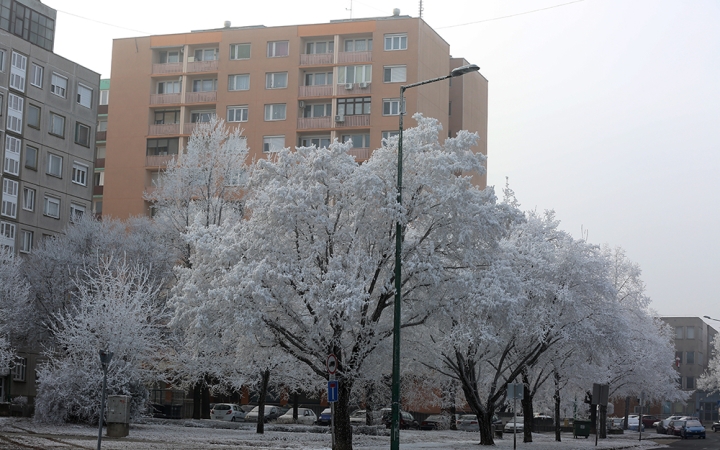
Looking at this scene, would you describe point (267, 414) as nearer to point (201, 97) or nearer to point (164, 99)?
point (201, 97)

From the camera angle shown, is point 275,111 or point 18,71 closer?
point 18,71

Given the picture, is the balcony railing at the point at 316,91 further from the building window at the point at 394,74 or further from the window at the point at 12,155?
the window at the point at 12,155

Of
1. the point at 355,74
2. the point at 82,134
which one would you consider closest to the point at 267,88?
the point at 355,74

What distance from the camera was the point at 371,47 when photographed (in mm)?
75312

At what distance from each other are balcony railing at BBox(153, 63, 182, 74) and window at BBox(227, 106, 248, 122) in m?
5.73

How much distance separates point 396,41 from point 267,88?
11.5 meters

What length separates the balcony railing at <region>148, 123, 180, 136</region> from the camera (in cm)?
7706

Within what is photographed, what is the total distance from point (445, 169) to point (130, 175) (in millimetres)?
52856

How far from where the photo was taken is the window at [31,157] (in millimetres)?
62344

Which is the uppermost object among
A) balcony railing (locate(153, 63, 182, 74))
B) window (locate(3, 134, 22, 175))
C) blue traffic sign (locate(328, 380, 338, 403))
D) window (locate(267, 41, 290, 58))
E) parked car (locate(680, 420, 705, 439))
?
window (locate(267, 41, 290, 58))

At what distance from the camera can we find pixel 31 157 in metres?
62.8

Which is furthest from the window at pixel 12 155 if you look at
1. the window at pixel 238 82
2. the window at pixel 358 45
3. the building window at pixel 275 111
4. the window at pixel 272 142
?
the window at pixel 358 45

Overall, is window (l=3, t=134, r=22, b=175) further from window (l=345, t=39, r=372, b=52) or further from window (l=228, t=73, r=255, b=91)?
window (l=345, t=39, r=372, b=52)

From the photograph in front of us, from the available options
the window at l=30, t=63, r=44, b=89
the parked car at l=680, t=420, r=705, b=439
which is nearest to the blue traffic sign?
the window at l=30, t=63, r=44, b=89
